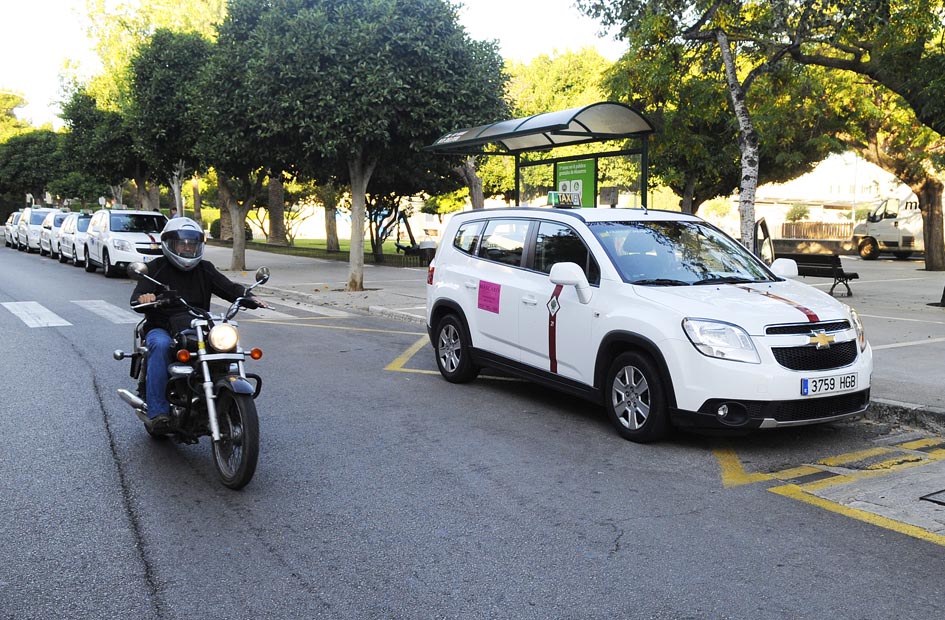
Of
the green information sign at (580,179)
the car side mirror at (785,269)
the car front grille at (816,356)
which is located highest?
the green information sign at (580,179)

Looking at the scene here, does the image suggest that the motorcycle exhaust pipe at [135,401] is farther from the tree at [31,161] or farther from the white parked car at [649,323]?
the tree at [31,161]

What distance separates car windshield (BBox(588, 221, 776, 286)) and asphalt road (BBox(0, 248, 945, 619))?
125 centimetres

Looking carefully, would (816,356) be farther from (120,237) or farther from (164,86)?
(164,86)

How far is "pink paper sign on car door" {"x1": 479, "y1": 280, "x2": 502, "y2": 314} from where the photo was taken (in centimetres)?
793

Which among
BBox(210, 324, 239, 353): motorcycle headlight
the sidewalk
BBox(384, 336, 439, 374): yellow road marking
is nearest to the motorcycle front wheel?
BBox(210, 324, 239, 353): motorcycle headlight

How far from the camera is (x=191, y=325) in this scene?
18.0ft

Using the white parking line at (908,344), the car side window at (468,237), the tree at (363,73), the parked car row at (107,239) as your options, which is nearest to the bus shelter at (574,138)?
the tree at (363,73)

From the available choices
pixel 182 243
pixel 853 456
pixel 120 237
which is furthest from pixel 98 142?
pixel 853 456

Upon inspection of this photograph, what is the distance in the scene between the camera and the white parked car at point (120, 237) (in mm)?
20484

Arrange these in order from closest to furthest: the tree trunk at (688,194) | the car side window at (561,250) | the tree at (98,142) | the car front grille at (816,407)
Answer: the car front grille at (816,407), the car side window at (561,250), the tree trunk at (688,194), the tree at (98,142)

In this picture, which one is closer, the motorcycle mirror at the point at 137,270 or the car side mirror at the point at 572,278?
the motorcycle mirror at the point at 137,270

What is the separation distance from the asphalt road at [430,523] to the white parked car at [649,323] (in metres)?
0.37

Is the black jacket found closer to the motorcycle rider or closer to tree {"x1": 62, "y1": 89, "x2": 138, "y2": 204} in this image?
the motorcycle rider

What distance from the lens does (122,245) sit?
813 inches
